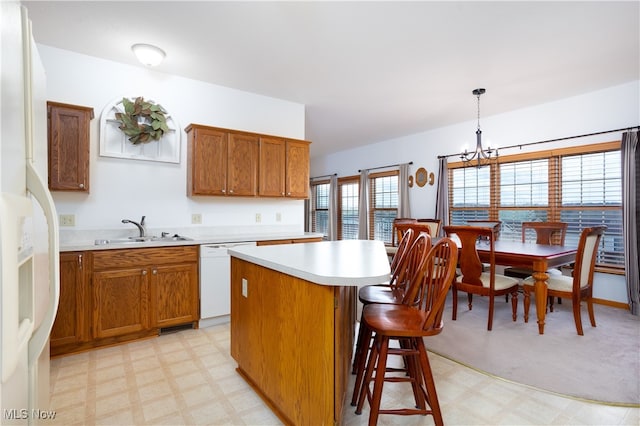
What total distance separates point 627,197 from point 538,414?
3.25 metres

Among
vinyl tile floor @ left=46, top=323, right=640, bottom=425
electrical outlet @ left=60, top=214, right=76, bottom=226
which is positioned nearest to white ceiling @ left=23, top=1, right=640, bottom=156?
electrical outlet @ left=60, top=214, right=76, bottom=226

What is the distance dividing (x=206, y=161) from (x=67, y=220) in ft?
4.44

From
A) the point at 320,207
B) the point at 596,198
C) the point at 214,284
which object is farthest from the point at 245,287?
the point at 320,207

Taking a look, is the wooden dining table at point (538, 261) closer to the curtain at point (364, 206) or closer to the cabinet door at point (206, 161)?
the cabinet door at point (206, 161)

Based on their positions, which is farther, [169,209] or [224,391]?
[169,209]

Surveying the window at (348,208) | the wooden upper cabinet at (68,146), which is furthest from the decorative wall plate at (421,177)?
the wooden upper cabinet at (68,146)

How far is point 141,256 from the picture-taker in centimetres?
272

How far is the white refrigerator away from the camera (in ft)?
1.86

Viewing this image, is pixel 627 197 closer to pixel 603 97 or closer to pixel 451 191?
pixel 603 97

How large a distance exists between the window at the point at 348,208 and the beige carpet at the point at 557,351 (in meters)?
4.22

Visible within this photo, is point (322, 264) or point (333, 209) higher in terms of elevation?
point (333, 209)

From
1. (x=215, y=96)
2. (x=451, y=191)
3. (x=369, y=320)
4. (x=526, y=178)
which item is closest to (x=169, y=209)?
(x=215, y=96)

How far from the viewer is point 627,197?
360 centimetres

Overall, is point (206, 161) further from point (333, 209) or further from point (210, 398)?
point (333, 209)
